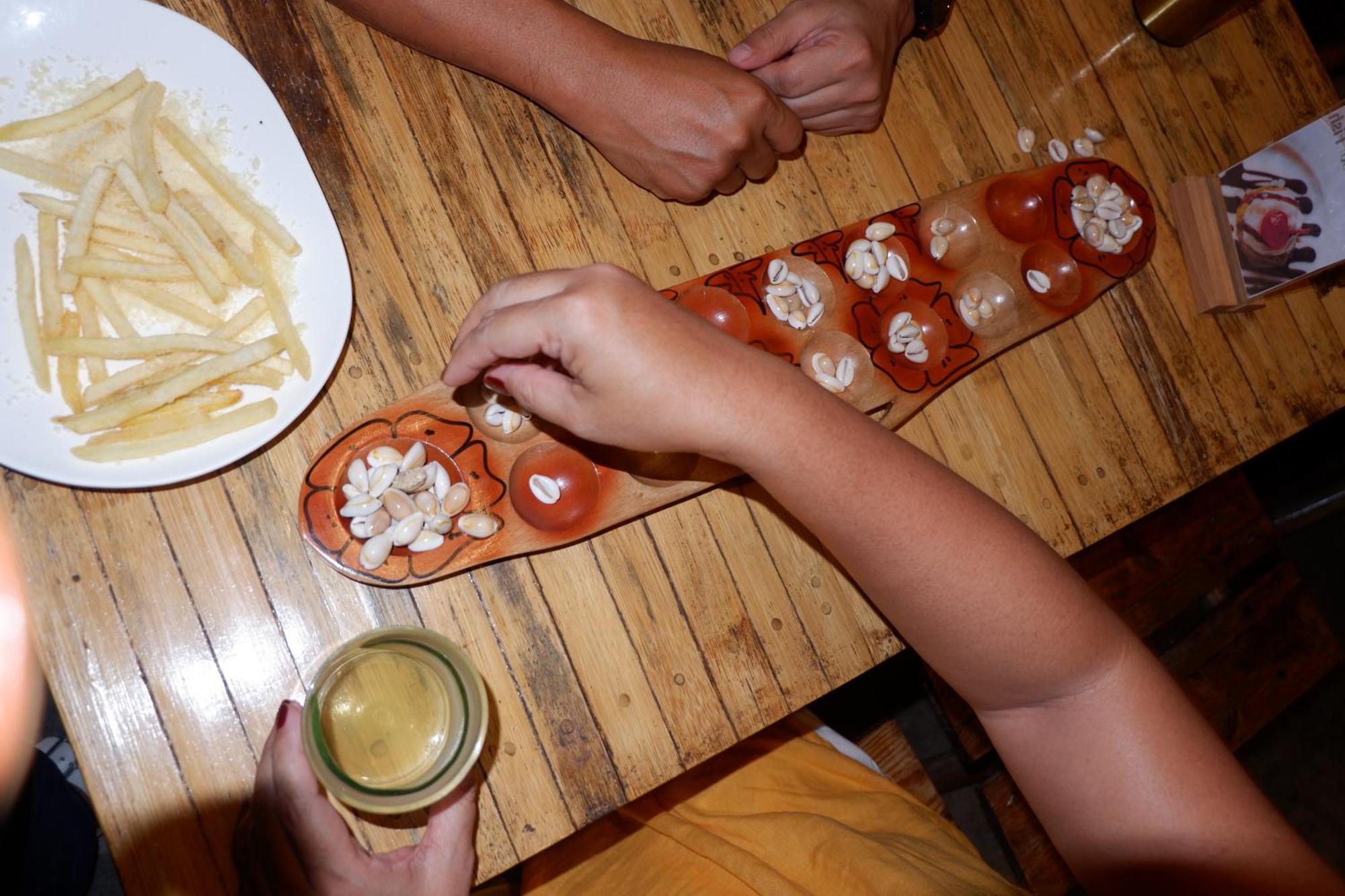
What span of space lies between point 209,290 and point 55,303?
21 cm

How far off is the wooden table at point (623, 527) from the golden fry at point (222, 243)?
185 millimetres

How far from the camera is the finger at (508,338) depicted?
1.12m

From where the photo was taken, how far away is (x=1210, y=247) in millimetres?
1855

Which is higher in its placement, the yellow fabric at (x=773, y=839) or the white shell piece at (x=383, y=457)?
the white shell piece at (x=383, y=457)

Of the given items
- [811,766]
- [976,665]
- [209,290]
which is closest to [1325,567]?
[811,766]

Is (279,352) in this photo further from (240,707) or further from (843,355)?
(843,355)

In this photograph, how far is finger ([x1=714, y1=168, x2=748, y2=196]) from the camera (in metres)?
1.60

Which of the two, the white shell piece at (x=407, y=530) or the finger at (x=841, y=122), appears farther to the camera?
the finger at (x=841, y=122)

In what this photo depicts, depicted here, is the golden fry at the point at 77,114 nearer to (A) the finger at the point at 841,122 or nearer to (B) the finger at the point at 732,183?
(B) the finger at the point at 732,183

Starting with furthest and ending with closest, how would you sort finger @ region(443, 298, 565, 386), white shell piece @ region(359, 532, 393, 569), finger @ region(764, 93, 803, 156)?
finger @ region(764, 93, 803, 156)
white shell piece @ region(359, 532, 393, 569)
finger @ region(443, 298, 565, 386)

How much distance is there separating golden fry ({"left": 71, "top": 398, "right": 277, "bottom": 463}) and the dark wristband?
4.64ft

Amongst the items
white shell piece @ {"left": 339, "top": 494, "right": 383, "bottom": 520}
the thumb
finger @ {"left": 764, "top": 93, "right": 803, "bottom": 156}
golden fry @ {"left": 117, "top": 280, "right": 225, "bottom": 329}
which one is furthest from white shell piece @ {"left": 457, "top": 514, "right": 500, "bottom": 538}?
the thumb

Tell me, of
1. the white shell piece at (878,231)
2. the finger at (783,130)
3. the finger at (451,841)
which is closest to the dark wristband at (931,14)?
the finger at (783,130)

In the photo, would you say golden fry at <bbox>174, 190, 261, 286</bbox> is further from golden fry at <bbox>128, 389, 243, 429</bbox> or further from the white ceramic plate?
golden fry at <bbox>128, 389, 243, 429</bbox>
